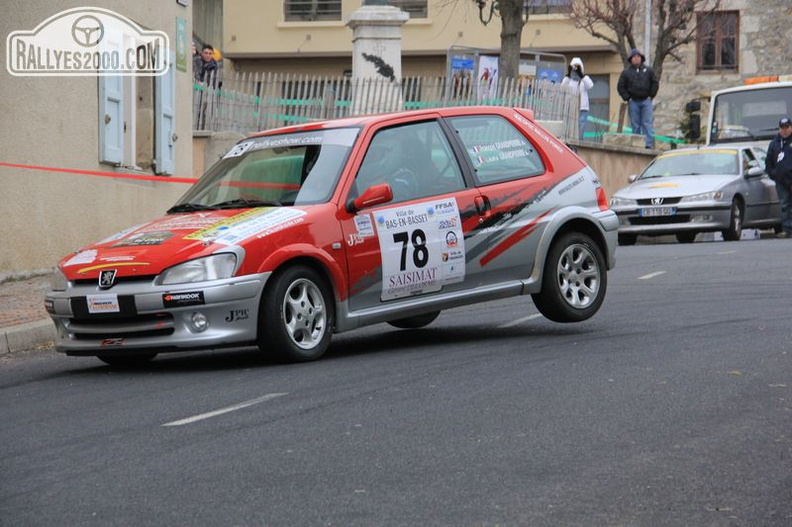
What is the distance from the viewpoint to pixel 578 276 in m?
11.5

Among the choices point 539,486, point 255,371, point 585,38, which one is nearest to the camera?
point 539,486

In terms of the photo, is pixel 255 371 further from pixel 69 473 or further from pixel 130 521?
pixel 130 521

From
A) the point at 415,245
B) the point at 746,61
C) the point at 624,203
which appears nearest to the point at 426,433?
the point at 415,245

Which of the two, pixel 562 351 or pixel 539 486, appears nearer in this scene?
pixel 539 486

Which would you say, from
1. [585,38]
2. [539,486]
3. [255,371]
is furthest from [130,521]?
[585,38]

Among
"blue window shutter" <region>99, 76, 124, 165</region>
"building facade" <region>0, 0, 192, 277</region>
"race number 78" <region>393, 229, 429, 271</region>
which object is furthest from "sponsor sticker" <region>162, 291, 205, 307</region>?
"blue window shutter" <region>99, 76, 124, 165</region>

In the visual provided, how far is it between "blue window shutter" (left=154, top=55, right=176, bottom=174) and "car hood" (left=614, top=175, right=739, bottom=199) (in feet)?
25.3

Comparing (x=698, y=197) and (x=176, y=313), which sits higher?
(x=698, y=197)

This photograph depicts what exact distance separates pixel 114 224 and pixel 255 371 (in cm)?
944

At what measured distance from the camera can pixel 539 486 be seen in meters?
5.84

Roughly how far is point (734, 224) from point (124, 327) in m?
16.6

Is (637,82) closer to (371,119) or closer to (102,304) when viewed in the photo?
(371,119)

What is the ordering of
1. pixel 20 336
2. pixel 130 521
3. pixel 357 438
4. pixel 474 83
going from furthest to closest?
pixel 474 83
pixel 20 336
pixel 357 438
pixel 130 521

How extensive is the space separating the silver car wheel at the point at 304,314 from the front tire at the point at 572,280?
212 centimetres
